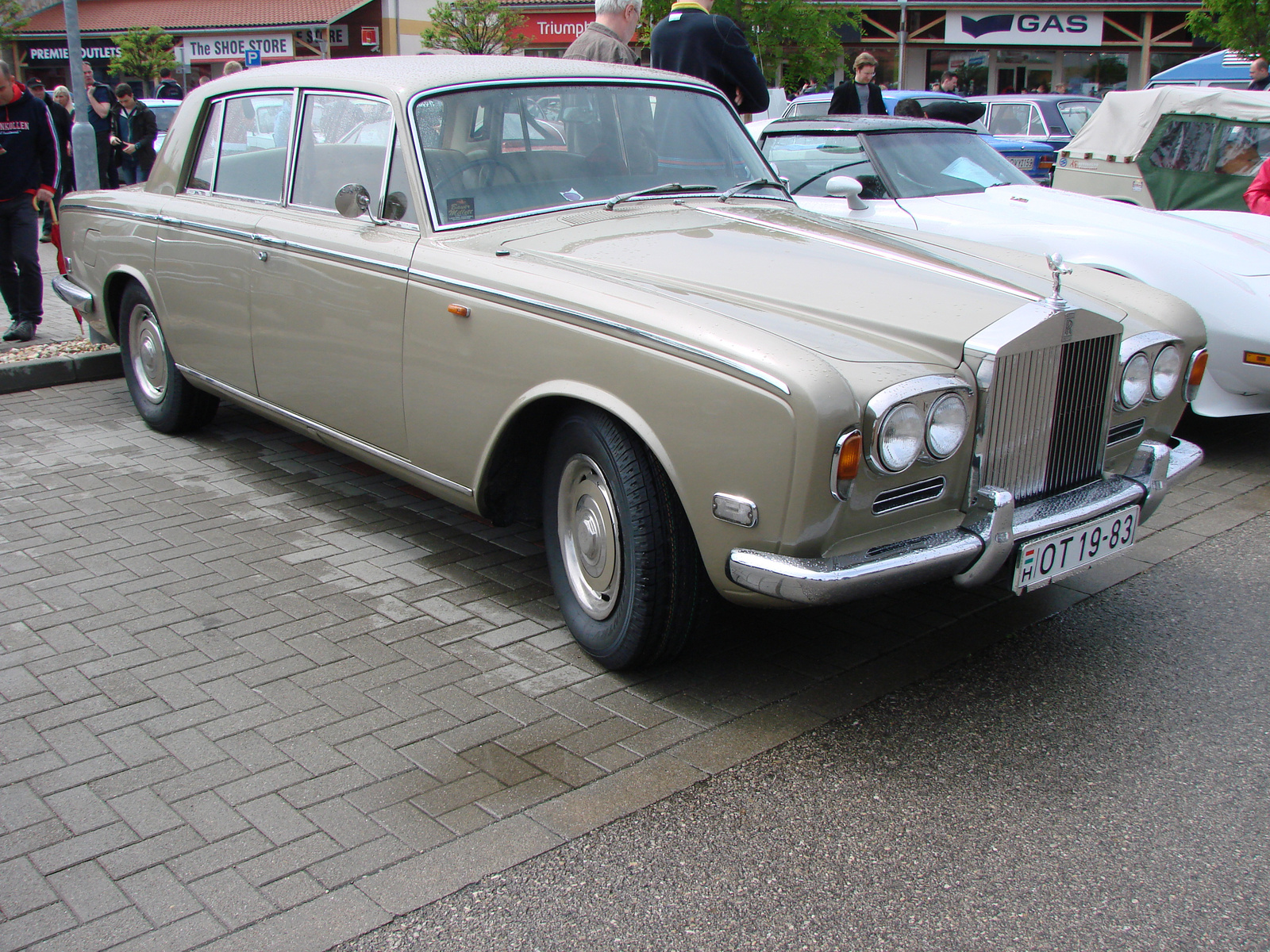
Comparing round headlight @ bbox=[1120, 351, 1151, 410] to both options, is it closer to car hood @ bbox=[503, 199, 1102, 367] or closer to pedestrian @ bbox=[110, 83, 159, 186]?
car hood @ bbox=[503, 199, 1102, 367]

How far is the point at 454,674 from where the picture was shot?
3.44 meters

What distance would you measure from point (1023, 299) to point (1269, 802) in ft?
4.83

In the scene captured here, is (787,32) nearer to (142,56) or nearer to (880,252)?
(142,56)

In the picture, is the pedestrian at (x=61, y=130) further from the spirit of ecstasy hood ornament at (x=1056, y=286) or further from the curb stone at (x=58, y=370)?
the spirit of ecstasy hood ornament at (x=1056, y=286)

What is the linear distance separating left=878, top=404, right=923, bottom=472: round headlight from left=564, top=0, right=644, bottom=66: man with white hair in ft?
13.4

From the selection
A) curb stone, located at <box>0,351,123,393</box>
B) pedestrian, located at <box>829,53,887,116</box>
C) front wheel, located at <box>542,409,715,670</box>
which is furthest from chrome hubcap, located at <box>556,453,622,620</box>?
pedestrian, located at <box>829,53,887,116</box>

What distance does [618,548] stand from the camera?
330 centimetres

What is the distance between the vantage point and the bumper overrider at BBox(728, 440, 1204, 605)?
279 cm

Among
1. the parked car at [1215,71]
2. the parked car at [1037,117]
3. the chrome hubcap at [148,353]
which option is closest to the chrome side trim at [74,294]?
the chrome hubcap at [148,353]

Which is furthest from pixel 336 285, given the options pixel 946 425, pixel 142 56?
pixel 142 56

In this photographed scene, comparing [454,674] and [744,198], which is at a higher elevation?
[744,198]

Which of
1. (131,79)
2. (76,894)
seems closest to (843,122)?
(76,894)

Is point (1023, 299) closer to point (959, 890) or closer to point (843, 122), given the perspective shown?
point (959, 890)

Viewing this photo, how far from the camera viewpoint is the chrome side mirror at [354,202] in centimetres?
394
